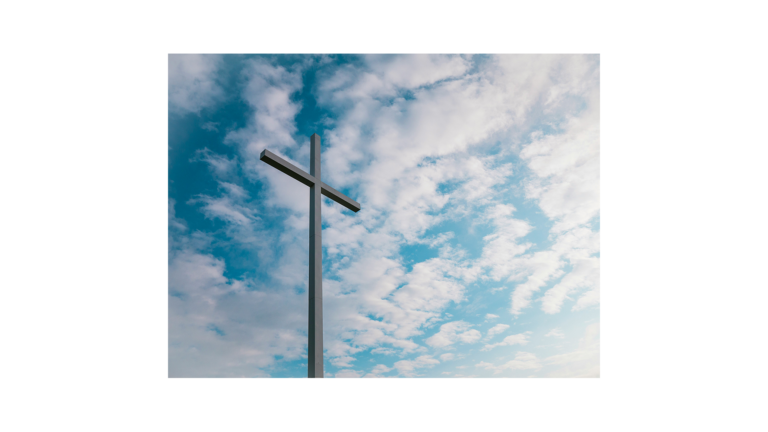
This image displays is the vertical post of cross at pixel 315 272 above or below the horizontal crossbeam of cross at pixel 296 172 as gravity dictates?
below

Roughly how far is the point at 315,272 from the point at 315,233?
0.54 metres

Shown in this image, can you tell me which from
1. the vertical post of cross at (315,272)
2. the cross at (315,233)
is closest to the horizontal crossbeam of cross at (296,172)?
the cross at (315,233)

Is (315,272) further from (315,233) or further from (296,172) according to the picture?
(296,172)

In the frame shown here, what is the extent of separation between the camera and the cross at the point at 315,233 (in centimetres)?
514

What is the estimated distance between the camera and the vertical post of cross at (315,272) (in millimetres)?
5109

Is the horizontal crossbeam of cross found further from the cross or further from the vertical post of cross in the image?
the vertical post of cross

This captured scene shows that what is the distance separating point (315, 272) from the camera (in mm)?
5570

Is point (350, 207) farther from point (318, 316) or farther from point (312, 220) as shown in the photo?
point (318, 316)

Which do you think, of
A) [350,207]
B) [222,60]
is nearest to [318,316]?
[350,207]

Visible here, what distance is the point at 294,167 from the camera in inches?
237

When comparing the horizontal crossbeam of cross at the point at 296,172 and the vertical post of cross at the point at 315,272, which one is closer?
the vertical post of cross at the point at 315,272

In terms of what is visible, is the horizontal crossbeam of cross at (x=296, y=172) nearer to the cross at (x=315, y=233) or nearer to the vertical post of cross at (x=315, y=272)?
the cross at (x=315, y=233)

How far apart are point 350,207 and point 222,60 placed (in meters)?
4.24

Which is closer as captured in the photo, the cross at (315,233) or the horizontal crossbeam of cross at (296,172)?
the cross at (315,233)
